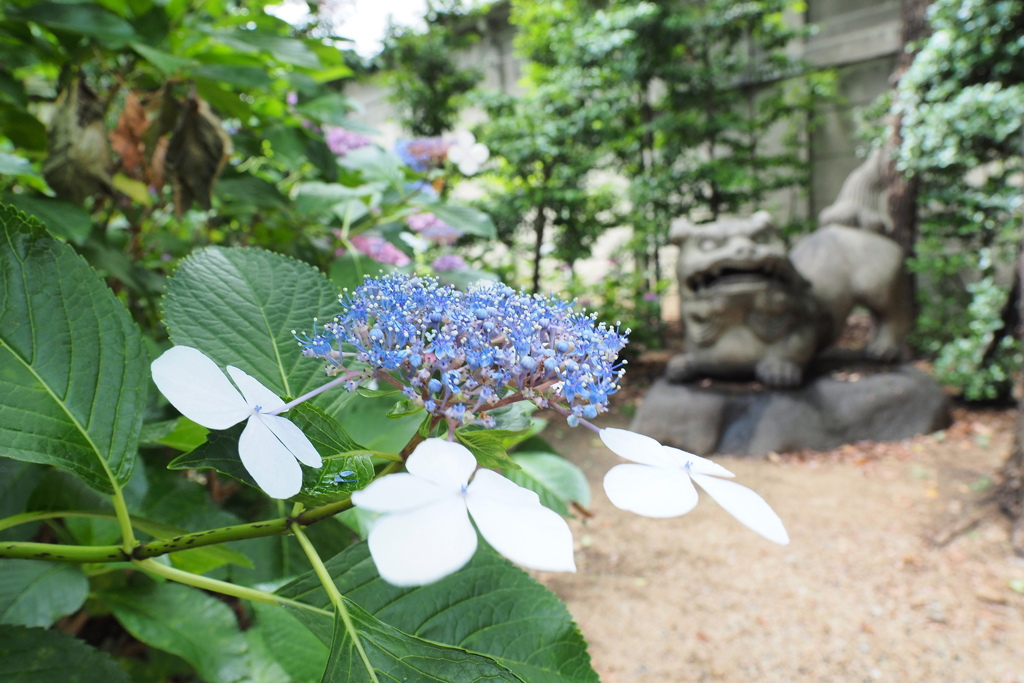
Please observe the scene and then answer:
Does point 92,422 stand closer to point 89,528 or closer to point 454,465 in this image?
point 454,465

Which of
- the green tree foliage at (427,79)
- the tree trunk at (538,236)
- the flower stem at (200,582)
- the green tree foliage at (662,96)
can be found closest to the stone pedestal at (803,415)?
the tree trunk at (538,236)

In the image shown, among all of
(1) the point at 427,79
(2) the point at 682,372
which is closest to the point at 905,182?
(2) the point at 682,372

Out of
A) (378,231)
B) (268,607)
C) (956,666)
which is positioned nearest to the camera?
(268,607)

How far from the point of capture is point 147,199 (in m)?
1.08

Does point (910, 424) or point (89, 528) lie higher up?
point (89, 528)

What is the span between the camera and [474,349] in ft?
1.17

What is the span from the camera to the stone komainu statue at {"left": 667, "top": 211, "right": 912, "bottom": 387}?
176 inches

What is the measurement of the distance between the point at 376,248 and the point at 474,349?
129 cm

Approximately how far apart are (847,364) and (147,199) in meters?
5.13

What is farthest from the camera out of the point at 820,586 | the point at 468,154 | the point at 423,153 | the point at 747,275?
the point at 747,275

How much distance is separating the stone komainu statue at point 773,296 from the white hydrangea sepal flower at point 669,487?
14.2ft

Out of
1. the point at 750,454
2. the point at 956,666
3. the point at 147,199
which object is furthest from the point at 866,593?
the point at 147,199

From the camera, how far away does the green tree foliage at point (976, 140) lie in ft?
13.8

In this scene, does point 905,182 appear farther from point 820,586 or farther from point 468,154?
point 468,154
